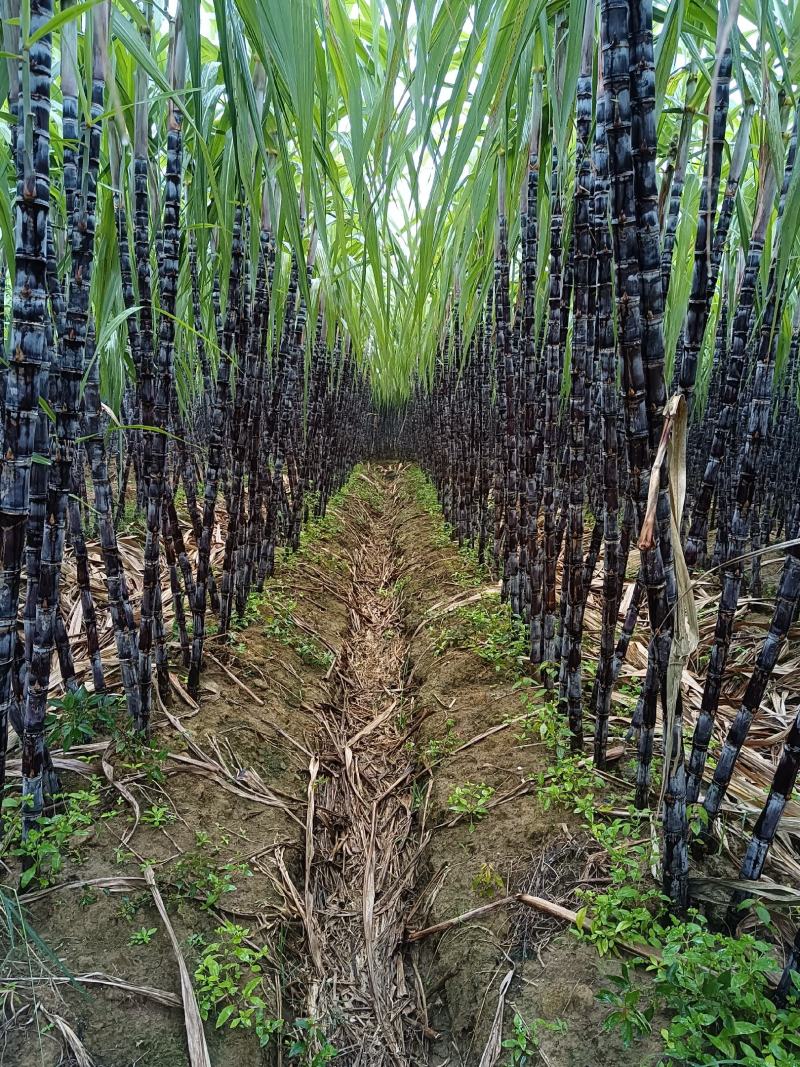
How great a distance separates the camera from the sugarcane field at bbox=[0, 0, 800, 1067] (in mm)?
958

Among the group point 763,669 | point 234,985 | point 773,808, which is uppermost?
point 763,669

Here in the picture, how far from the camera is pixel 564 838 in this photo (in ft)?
4.81

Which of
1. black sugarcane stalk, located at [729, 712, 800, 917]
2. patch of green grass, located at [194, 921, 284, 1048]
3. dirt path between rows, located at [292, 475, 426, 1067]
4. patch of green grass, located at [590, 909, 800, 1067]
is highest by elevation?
black sugarcane stalk, located at [729, 712, 800, 917]

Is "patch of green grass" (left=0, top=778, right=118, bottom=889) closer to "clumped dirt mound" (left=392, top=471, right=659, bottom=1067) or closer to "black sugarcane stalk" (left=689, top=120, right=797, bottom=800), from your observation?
"clumped dirt mound" (left=392, top=471, right=659, bottom=1067)

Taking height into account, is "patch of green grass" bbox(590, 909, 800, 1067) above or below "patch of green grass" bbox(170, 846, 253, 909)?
above

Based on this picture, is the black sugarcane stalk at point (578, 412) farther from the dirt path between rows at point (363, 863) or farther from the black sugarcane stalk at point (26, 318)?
the black sugarcane stalk at point (26, 318)

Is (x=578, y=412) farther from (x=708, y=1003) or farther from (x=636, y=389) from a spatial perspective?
(x=708, y=1003)

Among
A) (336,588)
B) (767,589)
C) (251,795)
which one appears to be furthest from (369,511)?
(251,795)

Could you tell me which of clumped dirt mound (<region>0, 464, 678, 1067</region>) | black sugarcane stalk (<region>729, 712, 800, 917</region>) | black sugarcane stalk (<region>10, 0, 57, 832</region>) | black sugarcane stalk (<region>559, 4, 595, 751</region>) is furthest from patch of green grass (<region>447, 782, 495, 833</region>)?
black sugarcane stalk (<region>10, 0, 57, 832</region>)

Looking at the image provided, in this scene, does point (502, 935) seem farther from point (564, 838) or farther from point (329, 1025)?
point (329, 1025)

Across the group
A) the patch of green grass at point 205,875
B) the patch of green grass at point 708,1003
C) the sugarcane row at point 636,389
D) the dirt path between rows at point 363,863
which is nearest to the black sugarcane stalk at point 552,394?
the sugarcane row at point 636,389

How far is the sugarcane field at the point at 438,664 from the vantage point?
0.96m

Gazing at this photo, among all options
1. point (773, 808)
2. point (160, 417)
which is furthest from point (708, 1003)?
point (160, 417)

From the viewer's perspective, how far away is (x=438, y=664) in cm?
259
